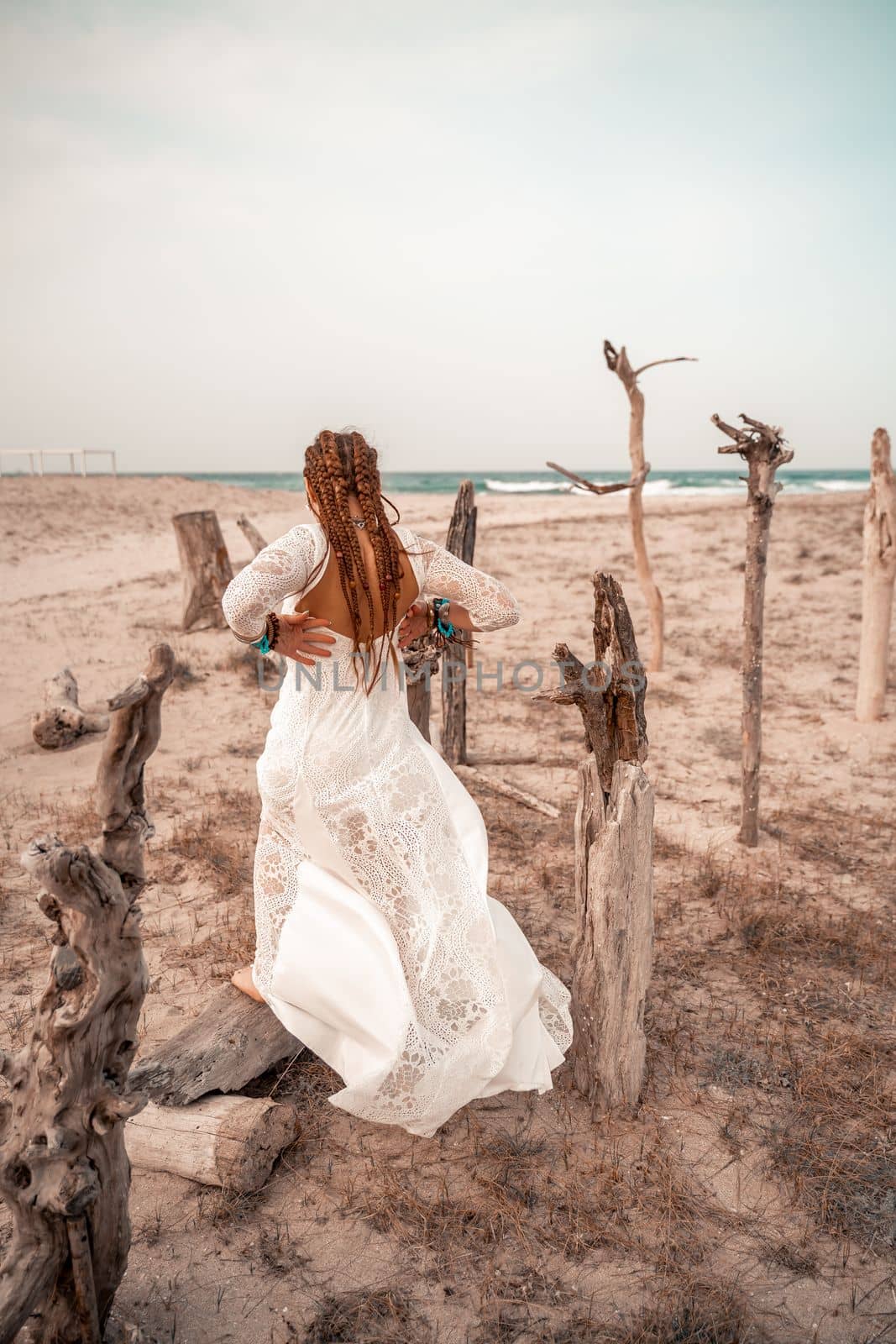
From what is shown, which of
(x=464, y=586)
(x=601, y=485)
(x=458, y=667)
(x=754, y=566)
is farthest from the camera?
(x=601, y=485)

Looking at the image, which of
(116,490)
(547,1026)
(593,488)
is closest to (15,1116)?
(547,1026)

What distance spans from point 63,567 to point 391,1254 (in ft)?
57.5

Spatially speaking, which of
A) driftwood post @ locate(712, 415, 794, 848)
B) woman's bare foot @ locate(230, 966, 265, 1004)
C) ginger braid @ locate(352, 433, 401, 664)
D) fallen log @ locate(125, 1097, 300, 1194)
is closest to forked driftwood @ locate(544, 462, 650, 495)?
driftwood post @ locate(712, 415, 794, 848)

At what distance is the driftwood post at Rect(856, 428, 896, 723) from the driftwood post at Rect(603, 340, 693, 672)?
223 cm

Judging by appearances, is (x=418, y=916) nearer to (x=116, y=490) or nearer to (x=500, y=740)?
(x=500, y=740)

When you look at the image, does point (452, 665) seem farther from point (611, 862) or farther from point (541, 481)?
point (541, 481)

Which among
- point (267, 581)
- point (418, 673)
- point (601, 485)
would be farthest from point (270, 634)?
point (601, 485)

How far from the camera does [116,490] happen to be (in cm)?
2864

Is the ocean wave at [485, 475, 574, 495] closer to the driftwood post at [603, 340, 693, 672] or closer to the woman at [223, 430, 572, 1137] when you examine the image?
the driftwood post at [603, 340, 693, 672]

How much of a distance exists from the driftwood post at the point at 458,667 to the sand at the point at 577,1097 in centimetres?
39

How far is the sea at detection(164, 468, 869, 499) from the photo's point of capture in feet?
201

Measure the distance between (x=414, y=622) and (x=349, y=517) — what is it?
1.85ft

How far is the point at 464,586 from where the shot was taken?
138 inches

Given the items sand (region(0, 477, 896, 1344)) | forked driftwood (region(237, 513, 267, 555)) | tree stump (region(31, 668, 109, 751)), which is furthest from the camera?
forked driftwood (region(237, 513, 267, 555))
